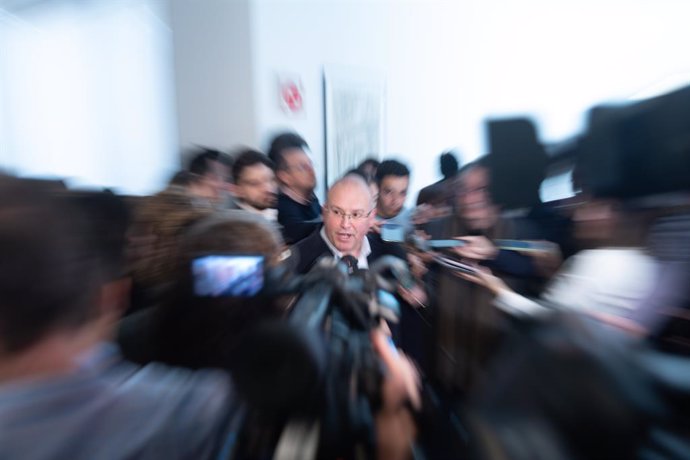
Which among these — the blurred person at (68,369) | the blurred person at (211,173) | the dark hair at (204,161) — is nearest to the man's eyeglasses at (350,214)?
the blurred person at (211,173)

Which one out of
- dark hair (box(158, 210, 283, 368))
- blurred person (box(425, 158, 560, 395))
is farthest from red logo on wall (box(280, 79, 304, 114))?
dark hair (box(158, 210, 283, 368))

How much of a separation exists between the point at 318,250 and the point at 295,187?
37 cm

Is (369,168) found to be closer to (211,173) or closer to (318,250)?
(318,250)

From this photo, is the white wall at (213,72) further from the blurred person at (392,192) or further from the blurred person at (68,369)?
the blurred person at (68,369)

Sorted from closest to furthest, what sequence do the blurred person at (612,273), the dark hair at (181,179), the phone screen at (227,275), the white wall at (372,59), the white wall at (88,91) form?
the blurred person at (612,273) → the phone screen at (227,275) → the dark hair at (181,179) → the white wall at (372,59) → the white wall at (88,91)

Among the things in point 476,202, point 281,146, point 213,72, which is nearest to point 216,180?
point 281,146

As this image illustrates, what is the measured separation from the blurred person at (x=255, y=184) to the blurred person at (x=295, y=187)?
0.12 feet

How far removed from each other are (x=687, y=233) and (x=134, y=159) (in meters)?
2.30

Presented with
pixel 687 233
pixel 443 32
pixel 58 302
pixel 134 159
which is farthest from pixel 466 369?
pixel 134 159

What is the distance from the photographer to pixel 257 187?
1.42m

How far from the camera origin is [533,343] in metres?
0.26

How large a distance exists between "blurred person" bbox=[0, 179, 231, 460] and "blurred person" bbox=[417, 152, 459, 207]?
1026 mm

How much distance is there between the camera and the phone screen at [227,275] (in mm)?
584

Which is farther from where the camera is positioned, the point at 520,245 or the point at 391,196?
the point at 391,196
